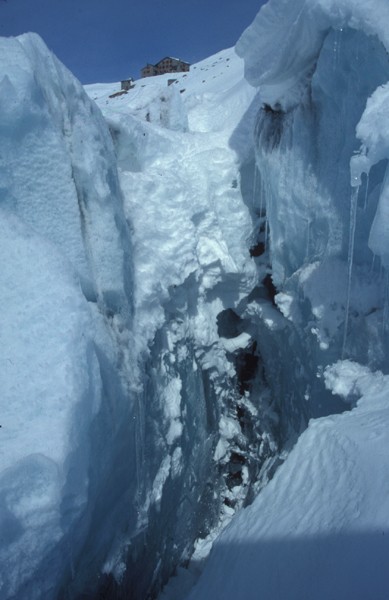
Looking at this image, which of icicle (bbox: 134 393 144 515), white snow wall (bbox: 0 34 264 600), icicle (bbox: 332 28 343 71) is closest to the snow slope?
icicle (bbox: 332 28 343 71)

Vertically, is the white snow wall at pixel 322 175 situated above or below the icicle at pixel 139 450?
above

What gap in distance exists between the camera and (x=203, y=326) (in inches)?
216

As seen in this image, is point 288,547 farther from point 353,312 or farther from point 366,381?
point 353,312

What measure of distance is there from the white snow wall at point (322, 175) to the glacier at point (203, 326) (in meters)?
0.02

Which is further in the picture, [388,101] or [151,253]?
[151,253]

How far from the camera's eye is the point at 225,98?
701cm

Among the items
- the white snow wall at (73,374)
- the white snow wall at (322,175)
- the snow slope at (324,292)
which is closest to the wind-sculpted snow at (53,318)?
the white snow wall at (73,374)

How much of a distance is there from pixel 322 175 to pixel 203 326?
246 cm

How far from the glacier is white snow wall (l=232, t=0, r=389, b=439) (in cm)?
2

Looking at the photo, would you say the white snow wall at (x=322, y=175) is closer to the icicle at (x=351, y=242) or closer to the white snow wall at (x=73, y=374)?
the icicle at (x=351, y=242)

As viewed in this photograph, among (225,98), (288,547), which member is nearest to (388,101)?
(288,547)

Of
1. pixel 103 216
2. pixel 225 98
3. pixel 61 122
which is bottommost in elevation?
→ pixel 103 216

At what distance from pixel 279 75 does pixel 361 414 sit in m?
3.65

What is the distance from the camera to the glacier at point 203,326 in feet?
7.23
